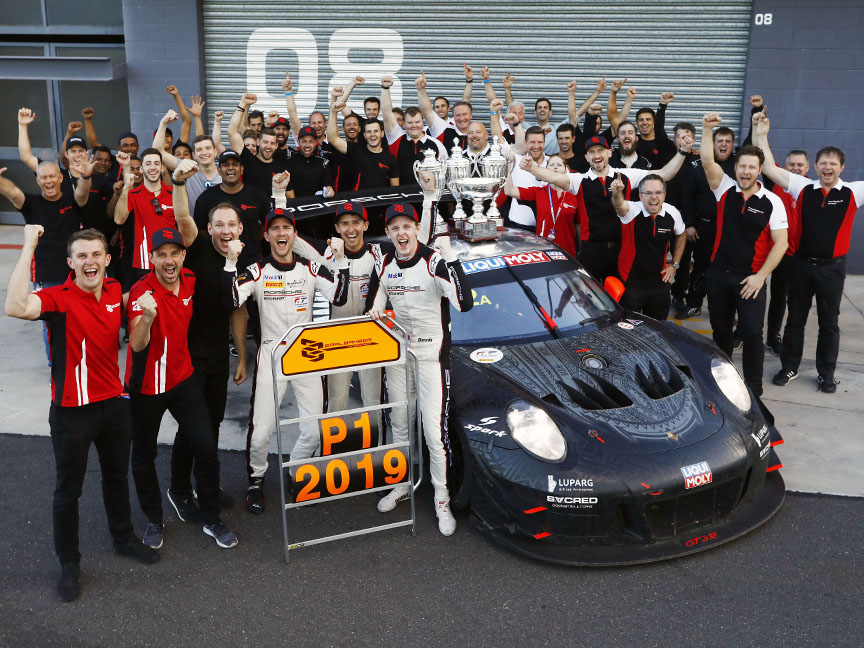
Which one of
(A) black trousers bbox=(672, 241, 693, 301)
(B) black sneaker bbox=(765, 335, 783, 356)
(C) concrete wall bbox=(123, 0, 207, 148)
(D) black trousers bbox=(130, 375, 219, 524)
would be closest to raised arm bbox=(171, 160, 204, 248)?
(D) black trousers bbox=(130, 375, 219, 524)

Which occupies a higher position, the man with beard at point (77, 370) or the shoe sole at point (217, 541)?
the man with beard at point (77, 370)

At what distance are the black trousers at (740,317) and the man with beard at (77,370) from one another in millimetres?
4575

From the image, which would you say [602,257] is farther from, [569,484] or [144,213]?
[144,213]

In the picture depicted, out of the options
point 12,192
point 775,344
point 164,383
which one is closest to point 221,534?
point 164,383

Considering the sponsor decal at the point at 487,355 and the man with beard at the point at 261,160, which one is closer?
the sponsor decal at the point at 487,355

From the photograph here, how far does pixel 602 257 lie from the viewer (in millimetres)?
7160

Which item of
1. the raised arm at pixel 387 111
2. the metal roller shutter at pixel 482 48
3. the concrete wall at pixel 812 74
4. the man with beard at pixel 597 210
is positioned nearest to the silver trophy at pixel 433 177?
the man with beard at pixel 597 210

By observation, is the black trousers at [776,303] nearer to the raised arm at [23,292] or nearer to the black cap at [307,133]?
the black cap at [307,133]

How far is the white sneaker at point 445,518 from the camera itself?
4848mm

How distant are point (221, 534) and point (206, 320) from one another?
124 cm

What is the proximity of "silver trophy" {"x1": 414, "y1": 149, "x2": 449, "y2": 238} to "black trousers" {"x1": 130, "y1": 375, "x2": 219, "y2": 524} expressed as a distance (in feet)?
6.50

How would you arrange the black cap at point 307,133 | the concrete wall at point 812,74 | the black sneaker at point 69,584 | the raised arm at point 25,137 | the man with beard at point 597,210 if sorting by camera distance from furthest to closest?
the concrete wall at point 812,74 → the black cap at point 307,133 → the raised arm at point 25,137 → the man with beard at point 597,210 → the black sneaker at point 69,584

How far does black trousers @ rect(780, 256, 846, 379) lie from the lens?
684 cm

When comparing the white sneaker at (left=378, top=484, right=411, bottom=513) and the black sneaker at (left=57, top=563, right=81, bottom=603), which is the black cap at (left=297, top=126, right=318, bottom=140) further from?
the black sneaker at (left=57, top=563, right=81, bottom=603)
